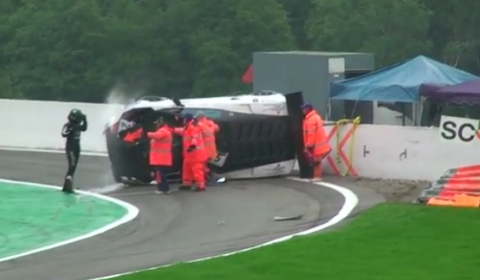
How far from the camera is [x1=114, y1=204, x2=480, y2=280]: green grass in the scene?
40.8ft

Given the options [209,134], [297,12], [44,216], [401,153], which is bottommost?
[44,216]

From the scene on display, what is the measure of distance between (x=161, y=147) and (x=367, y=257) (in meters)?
9.33

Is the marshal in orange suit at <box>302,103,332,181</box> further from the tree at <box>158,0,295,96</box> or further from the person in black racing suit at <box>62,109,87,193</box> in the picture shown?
the tree at <box>158,0,295,96</box>

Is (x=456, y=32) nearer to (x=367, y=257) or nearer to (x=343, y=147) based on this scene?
(x=343, y=147)

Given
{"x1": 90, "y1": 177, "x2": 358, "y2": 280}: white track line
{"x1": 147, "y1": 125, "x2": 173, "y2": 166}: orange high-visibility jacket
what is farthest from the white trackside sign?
{"x1": 147, "y1": 125, "x2": 173, "y2": 166}: orange high-visibility jacket

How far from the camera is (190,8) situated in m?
64.9

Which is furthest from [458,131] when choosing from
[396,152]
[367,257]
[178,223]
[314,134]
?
[367,257]

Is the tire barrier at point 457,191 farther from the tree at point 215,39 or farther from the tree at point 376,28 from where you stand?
the tree at point 376,28

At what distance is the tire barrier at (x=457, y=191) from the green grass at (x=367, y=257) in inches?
71.5

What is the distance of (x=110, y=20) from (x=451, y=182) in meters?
47.1

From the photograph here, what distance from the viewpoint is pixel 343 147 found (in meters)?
25.1

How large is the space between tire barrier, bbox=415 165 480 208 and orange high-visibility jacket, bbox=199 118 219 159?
16.2ft

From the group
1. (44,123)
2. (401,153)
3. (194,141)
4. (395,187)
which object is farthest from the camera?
(44,123)

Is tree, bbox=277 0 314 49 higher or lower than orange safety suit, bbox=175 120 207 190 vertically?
higher
